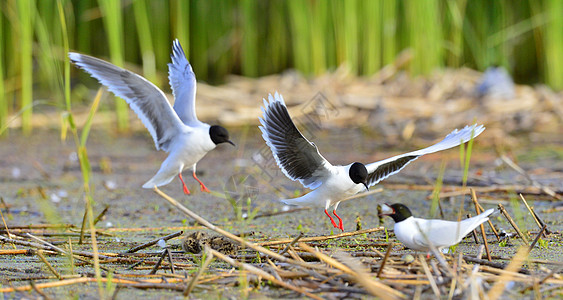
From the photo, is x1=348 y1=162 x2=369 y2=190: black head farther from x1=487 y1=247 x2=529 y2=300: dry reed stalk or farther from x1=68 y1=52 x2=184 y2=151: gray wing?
x1=68 y1=52 x2=184 y2=151: gray wing

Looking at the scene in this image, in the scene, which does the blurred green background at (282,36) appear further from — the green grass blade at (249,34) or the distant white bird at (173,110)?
the distant white bird at (173,110)

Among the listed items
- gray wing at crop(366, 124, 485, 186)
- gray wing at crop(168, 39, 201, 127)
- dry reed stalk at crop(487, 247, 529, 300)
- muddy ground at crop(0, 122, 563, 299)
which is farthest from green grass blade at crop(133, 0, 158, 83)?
dry reed stalk at crop(487, 247, 529, 300)

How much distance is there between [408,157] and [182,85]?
159cm

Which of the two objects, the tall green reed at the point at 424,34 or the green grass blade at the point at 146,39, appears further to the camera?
the tall green reed at the point at 424,34

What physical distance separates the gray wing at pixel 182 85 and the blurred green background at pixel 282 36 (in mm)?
3375

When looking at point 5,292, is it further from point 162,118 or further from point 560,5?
point 560,5

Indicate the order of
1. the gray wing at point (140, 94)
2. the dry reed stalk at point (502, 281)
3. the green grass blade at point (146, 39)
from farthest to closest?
the green grass blade at point (146, 39)
the gray wing at point (140, 94)
the dry reed stalk at point (502, 281)

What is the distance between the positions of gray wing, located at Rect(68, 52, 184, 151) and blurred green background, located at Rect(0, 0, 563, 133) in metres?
3.45

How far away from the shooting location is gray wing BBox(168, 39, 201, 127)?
16.5ft

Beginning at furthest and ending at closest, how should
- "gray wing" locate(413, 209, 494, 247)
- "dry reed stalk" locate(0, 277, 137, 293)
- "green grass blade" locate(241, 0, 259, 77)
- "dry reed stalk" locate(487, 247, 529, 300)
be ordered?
"green grass blade" locate(241, 0, 259, 77), "gray wing" locate(413, 209, 494, 247), "dry reed stalk" locate(0, 277, 137, 293), "dry reed stalk" locate(487, 247, 529, 300)

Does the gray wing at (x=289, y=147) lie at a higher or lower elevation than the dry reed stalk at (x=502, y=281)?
higher

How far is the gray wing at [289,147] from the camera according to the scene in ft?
13.0

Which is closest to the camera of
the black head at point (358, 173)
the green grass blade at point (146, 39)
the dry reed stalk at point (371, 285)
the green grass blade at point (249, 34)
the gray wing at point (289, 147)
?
the dry reed stalk at point (371, 285)

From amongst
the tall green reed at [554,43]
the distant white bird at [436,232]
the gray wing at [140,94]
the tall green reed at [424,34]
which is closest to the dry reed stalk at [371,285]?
the distant white bird at [436,232]
